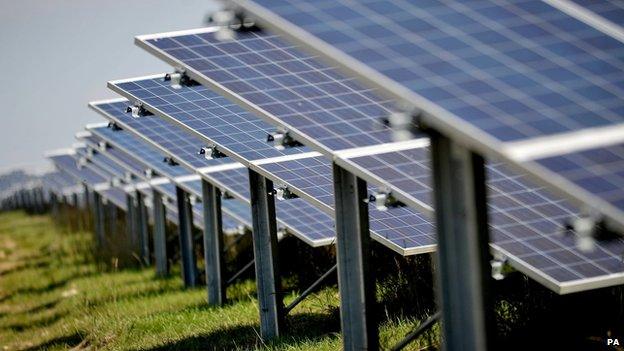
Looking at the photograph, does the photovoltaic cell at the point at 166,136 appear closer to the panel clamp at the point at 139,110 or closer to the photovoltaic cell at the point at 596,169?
the panel clamp at the point at 139,110

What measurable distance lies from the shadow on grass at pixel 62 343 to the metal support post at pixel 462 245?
316 inches

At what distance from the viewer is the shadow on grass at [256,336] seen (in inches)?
472

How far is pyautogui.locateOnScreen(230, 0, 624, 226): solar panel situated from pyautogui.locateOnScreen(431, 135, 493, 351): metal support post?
291 millimetres

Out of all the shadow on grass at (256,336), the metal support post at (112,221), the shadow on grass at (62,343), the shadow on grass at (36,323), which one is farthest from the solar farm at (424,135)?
the metal support post at (112,221)

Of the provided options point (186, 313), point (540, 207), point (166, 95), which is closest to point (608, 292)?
point (540, 207)

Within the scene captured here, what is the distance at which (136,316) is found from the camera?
50.6 feet

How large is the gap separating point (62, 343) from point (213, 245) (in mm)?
2777

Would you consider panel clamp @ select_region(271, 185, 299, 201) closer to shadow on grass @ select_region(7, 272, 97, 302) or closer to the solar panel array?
the solar panel array

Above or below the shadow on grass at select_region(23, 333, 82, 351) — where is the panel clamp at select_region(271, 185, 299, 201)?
above

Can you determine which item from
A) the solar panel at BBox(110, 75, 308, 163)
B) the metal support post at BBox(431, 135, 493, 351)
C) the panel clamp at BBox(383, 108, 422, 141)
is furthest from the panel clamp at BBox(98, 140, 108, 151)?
the panel clamp at BBox(383, 108, 422, 141)

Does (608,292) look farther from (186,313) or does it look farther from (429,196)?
(186,313)

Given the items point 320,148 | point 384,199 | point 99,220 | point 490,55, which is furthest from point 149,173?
point 490,55

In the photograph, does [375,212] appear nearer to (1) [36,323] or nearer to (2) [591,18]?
(2) [591,18]

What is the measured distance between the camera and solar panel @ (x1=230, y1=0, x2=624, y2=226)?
591 centimetres
